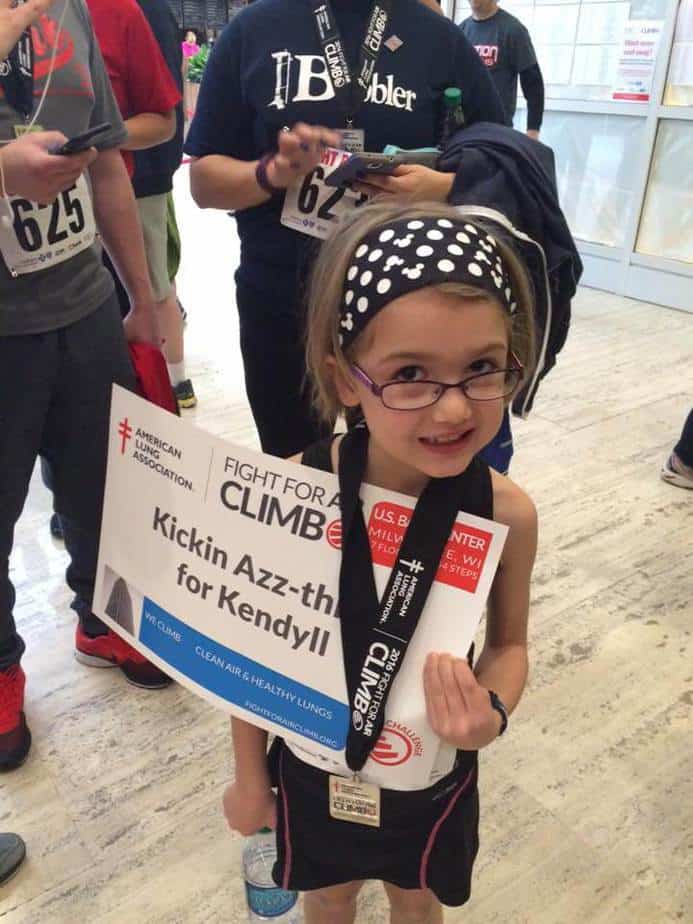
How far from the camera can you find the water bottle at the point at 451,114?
4.39 feet

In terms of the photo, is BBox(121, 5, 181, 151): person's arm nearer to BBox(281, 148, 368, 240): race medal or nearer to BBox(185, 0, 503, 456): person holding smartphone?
BBox(185, 0, 503, 456): person holding smartphone

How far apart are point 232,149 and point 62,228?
14.4 inches

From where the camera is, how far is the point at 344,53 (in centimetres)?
133

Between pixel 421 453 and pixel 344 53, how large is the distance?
89cm

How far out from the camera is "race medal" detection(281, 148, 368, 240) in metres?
1.29

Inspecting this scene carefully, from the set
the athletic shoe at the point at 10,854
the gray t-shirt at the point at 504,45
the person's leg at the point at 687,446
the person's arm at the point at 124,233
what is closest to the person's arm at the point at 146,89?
the person's arm at the point at 124,233

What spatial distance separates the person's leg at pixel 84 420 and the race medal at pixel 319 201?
1.20 ft

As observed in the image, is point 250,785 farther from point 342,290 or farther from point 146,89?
point 146,89

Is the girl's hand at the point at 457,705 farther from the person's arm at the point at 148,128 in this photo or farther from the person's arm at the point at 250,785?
the person's arm at the point at 148,128

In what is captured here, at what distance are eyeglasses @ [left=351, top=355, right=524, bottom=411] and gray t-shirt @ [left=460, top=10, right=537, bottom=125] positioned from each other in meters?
3.69

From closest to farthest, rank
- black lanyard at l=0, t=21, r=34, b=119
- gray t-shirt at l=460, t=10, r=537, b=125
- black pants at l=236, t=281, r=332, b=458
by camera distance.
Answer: black lanyard at l=0, t=21, r=34, b=119
black pants at l=236, t=281, r=332, b=458
gray t-shirt at l=460, t=10, r=537, b=125

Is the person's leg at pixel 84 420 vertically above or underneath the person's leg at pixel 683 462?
above

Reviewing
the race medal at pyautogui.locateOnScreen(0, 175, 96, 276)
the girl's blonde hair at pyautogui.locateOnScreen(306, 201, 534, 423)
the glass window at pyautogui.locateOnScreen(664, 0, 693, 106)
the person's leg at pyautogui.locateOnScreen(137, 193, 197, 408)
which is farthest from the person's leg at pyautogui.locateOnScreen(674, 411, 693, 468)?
the glass window at pyautogui.locateOnScreen(664, 0, 693, 106)

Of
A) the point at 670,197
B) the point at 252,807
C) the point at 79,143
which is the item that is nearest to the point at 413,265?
the point at 79,143
